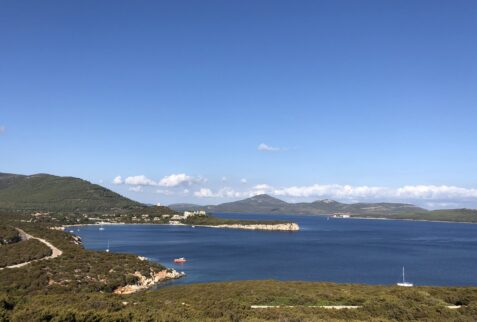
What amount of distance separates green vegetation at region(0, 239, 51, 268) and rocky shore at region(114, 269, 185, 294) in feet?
60.1

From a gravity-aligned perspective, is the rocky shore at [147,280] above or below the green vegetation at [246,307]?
below

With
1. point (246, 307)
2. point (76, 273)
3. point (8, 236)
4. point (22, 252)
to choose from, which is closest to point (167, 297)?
point (246, 307)

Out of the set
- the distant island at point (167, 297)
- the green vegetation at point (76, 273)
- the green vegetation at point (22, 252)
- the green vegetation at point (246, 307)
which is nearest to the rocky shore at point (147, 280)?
the distant island at point (167, 297)

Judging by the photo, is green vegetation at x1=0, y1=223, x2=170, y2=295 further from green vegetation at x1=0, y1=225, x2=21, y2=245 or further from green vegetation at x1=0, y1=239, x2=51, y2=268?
green vegetation at x1=0, y1=225, x2=21, y2=245

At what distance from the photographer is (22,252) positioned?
2675 inches

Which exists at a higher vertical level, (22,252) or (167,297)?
(167,297)

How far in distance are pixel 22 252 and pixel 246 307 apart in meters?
54.2

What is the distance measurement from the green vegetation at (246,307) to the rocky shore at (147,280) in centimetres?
1447

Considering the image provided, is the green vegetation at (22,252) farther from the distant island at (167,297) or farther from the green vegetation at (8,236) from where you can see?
the green vegetation at (8,236)

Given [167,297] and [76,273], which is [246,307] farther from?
[76,273]

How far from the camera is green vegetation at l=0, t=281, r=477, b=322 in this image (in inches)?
796

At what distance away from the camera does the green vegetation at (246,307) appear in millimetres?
20219

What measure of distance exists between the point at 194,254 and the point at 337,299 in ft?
228

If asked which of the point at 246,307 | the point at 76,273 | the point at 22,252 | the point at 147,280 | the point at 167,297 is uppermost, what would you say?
the point at 246,307
